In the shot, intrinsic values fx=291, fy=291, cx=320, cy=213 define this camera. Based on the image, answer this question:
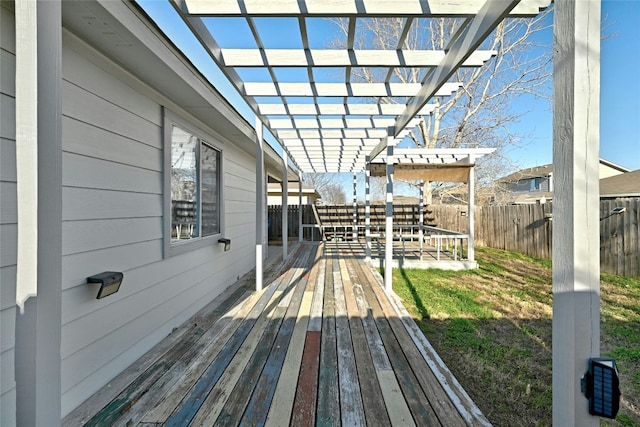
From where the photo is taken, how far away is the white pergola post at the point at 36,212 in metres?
1.06

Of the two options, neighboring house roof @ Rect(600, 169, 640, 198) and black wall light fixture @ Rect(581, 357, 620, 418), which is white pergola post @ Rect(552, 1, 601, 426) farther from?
neighboring house roof @ Rect(600, 169, 640, 198)

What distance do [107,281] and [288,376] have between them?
1.36 m

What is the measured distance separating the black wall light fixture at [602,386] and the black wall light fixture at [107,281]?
2468 millimetres

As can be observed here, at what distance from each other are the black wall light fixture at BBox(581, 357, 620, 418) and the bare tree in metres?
9.89

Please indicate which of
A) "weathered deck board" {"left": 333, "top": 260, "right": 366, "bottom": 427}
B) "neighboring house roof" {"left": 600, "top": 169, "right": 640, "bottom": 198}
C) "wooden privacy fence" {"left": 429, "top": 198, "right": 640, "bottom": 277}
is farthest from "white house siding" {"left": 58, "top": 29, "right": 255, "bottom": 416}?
"neighboring house roof" {"left": 600, "top": 169, "right": 640, "bottom": 198}

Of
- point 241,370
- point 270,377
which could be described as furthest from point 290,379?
point 241,370

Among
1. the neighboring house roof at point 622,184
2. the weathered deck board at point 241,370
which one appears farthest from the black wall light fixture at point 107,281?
the neighboring house roof at point 622,184

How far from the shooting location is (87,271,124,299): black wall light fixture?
1.86 m

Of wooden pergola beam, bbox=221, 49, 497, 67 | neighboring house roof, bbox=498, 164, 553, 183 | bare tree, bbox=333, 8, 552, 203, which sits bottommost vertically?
wooden pergola beam, bbox=221, 49, 497, 67

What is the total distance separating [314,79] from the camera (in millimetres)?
2891

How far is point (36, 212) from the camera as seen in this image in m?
1.08

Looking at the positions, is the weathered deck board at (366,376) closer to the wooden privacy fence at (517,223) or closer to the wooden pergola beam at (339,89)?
the wooden pergola beam at (339,89)

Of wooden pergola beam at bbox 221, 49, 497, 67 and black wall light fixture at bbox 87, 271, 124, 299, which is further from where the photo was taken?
wooden pergola beam at bbox 221, 49, 497, 67

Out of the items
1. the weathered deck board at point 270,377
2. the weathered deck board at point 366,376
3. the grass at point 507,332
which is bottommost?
the grass at point 507,332
